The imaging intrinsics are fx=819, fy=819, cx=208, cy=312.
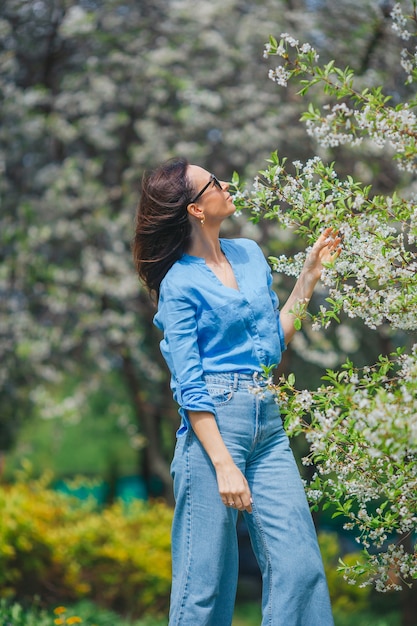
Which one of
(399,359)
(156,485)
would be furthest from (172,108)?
(156,485)

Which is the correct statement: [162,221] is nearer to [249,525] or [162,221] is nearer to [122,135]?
[249,525]

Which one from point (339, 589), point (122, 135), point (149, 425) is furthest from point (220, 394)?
point (149, 425)

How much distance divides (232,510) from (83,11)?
4.95 m

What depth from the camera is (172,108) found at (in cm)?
696

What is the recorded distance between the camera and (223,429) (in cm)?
250

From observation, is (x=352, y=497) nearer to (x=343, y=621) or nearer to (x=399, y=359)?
(x=399, y=359)

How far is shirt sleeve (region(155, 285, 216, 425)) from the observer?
8.09 feet

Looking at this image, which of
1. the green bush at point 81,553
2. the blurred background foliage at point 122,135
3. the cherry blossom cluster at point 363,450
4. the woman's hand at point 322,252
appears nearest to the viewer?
the cherry blossom cluster at point 363,450

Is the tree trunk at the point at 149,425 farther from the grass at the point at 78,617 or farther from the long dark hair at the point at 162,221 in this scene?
the long dark hair at the point at 162,221

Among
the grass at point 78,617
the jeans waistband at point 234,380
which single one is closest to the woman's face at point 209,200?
the jeans waistband at point 234,380

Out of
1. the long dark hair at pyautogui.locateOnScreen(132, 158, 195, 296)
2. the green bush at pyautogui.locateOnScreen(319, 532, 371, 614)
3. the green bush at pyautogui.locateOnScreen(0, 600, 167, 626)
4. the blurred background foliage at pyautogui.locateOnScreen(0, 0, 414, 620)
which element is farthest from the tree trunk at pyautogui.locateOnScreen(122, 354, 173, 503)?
the long dark hair at pyautogui.locateOnScreen(132, 158, 195, 296)

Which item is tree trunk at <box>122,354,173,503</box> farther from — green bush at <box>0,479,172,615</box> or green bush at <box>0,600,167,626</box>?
green bush at <box>0,600,167,626</box>

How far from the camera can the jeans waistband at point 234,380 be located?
2549 mm

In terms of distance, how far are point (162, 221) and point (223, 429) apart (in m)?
0.73
